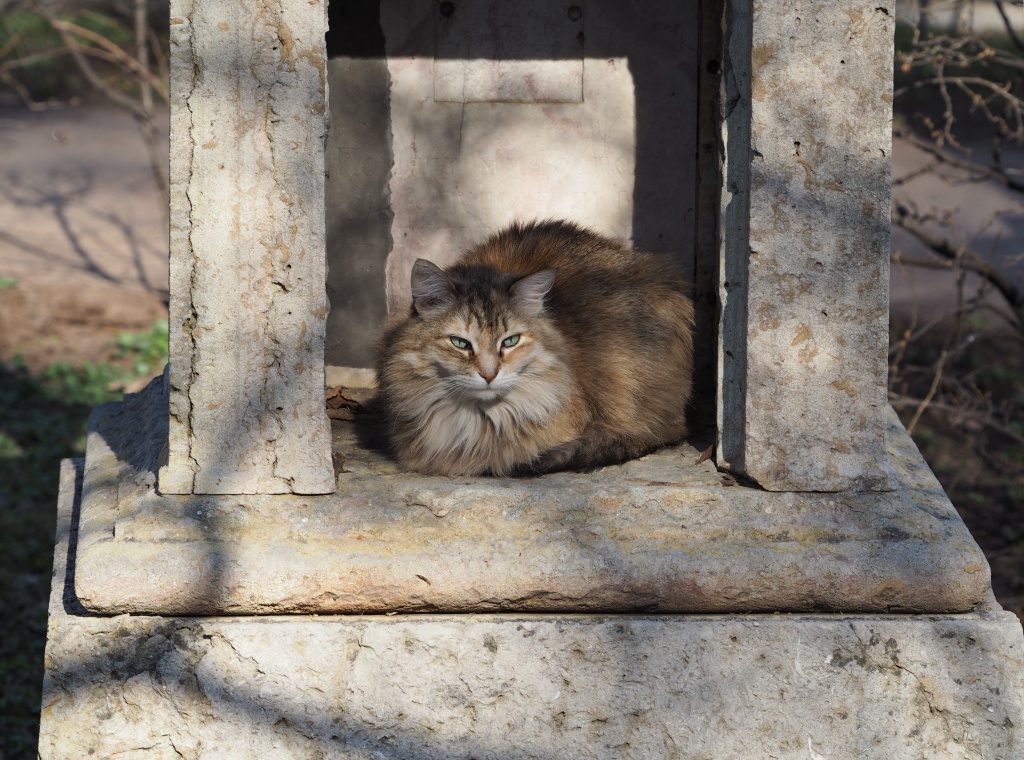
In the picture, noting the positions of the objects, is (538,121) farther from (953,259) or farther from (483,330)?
(953,259)

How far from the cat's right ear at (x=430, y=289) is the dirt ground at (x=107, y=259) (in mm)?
3446

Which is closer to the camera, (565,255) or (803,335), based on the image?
(803,335)

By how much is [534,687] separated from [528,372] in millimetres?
828

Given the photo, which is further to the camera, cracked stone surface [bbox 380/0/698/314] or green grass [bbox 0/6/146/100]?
green grass [bbox 0/6/146/100]

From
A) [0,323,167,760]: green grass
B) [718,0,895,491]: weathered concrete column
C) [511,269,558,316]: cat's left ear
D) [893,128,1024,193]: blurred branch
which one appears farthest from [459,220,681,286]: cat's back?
[0,323,167,760]: green grass

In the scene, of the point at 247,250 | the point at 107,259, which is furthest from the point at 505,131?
the point at 107,259

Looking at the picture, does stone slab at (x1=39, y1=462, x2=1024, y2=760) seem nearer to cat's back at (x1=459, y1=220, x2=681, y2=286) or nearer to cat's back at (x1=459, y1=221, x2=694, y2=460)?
cat's back at (x1=459, y1=221, x2=694, y2=460)

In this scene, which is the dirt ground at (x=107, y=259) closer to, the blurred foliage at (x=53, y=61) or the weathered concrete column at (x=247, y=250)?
the blurred foliage at (x=53, y=61)

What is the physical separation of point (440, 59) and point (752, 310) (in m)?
1.69

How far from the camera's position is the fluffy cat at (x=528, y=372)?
10.1 ft

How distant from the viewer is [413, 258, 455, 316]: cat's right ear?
3.07 metres

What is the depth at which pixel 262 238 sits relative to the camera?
2.75 meters

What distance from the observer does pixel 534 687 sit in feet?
9.05

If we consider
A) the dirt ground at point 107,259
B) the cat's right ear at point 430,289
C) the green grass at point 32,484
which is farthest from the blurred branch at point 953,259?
the green grass at point 32,484
